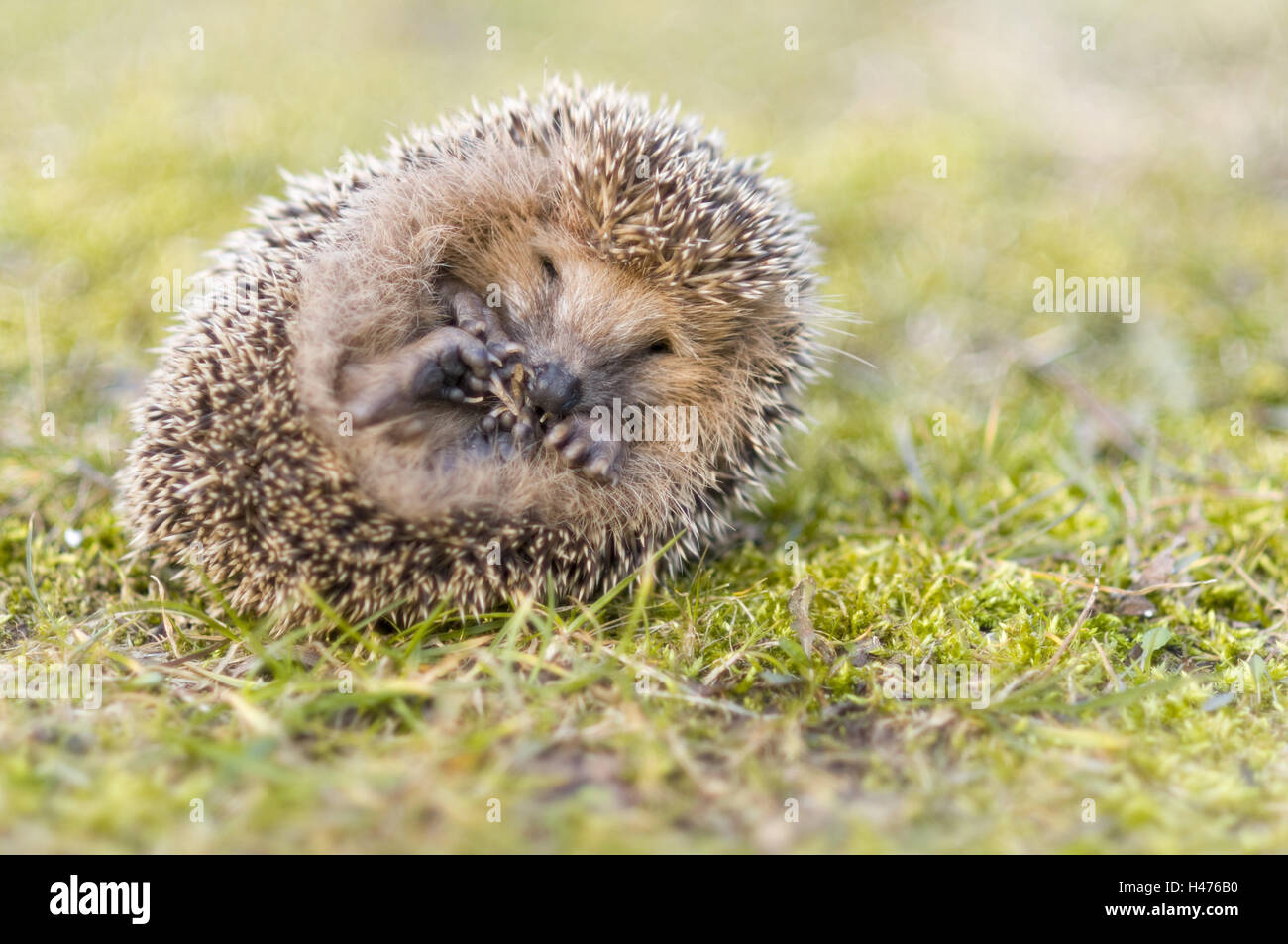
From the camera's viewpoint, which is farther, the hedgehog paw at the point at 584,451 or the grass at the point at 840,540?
the hedgehog paw at the point at 584,451

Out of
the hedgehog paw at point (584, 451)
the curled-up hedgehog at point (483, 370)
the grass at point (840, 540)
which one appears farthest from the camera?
the hedgehog paw at point (584, 451)

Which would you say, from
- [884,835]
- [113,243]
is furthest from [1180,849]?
[113,243]

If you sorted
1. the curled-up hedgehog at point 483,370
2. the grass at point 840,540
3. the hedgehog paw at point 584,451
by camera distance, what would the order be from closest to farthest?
the grass at point 840,540
the curled-up hedgehog at point 483,370
the hedgehog paw at point 584,451

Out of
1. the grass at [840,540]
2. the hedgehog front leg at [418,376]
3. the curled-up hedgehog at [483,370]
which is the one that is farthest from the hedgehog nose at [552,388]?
the grass at [840,540]

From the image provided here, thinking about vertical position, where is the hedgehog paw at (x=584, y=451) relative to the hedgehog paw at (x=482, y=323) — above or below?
below

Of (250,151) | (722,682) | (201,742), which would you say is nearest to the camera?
(201,742)

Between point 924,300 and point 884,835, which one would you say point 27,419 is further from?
point 924,300

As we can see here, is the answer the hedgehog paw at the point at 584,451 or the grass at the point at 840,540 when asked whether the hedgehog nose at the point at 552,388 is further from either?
the grass at the point at 840,540
